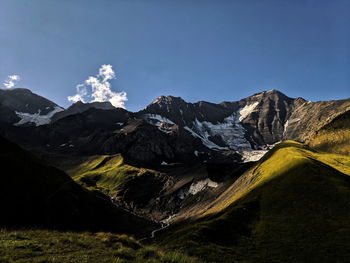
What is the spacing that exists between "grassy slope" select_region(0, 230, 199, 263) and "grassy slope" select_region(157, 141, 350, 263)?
3791 centimetres

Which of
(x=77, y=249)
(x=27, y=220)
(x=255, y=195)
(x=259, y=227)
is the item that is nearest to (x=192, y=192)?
(x=255, y=195)

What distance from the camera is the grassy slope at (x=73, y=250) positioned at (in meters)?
15.0

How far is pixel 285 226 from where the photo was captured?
71.0 metres

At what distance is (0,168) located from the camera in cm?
8250

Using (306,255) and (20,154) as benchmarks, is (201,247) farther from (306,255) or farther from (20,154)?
(20,154)

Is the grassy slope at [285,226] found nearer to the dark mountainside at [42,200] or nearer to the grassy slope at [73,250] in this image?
the grassy slope at [73,250]

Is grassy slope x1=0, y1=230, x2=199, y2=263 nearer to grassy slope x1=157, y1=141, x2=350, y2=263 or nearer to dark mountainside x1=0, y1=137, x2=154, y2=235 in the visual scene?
grassy slope x1=157, y1=141, x2=350, y2=263

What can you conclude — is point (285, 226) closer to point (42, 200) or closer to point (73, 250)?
point (73, 250)

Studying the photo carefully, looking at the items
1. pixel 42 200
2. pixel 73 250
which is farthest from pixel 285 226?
pixel 42 200

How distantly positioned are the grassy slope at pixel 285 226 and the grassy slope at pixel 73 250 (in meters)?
37.9

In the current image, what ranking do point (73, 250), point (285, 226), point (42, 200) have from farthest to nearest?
point (42, 200)
point (285, 226)
point (73, 250)

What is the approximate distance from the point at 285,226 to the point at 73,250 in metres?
68.9

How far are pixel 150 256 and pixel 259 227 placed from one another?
66.1m

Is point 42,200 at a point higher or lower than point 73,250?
lower
